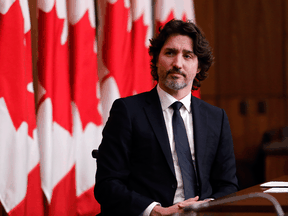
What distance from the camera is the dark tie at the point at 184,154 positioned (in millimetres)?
1589

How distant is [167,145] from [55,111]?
4.03 feet

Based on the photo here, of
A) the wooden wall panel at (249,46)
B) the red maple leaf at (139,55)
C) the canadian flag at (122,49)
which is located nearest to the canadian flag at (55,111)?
the canadian flag at (122,49)

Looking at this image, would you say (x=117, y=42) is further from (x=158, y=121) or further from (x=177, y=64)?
(x=158, y=121)

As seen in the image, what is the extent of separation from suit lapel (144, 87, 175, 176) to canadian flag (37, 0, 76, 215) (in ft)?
3.35

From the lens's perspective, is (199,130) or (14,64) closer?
(199,130)

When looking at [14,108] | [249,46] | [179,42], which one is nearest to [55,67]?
[14,108]

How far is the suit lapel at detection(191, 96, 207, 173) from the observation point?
165 centimetres

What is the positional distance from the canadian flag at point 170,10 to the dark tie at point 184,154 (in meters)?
1.86

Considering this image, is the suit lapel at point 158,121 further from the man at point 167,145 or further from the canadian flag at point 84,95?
the canadian flag at point 84,95

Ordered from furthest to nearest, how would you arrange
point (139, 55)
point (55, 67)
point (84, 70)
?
point (139, 55) < point (84, 70) < point (55, 67)

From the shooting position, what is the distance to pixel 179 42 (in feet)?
5.70

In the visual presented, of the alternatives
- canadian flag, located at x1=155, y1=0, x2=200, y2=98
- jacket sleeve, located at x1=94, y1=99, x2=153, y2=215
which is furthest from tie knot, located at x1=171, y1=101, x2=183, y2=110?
canadian flag, located at x1=155, y1=0, x2=200, y2=98

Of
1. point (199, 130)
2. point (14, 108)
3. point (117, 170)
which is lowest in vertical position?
point (117, 170)

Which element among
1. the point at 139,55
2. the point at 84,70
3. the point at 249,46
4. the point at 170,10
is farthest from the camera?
the point at 249,46
